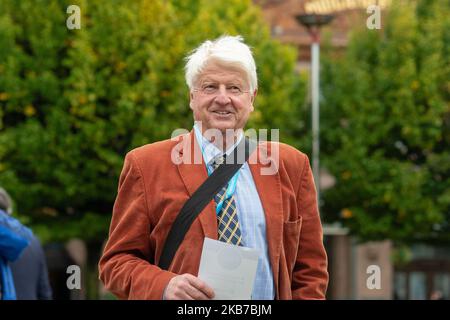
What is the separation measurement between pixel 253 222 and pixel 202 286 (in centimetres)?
30

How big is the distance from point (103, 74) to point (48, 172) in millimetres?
2008

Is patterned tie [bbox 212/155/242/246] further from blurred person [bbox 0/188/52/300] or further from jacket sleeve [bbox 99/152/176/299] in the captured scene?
blurred person [bbox 0/188/52/300]

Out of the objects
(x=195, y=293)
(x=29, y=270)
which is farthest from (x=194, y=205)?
(x=29, y=270)

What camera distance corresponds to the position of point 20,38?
2369cm

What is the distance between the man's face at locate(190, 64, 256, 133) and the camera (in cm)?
397

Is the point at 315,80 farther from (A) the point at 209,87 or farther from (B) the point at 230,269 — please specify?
(B) the point at 230,269

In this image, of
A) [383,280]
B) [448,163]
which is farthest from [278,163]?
[383,280]

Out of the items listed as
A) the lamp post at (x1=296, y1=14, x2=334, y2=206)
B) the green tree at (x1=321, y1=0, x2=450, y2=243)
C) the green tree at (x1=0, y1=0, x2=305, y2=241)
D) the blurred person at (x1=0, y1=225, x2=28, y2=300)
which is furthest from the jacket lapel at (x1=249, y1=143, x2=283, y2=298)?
the green tree at (x1=321, y1=0, x2=450, y2=243)

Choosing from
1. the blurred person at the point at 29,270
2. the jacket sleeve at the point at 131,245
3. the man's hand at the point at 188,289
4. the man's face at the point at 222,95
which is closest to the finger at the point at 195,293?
the man's hand at the point at 188,289

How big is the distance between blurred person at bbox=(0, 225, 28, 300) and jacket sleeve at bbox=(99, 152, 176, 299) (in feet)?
12.9

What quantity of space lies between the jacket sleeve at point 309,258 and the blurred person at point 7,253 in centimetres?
Result: 408

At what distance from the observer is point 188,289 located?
3.68 m

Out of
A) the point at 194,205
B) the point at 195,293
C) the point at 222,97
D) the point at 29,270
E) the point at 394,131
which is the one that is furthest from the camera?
the point at 394,131

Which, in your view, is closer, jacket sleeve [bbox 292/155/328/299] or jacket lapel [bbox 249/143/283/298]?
jacket lapel [bbox 249/143/283/298]
